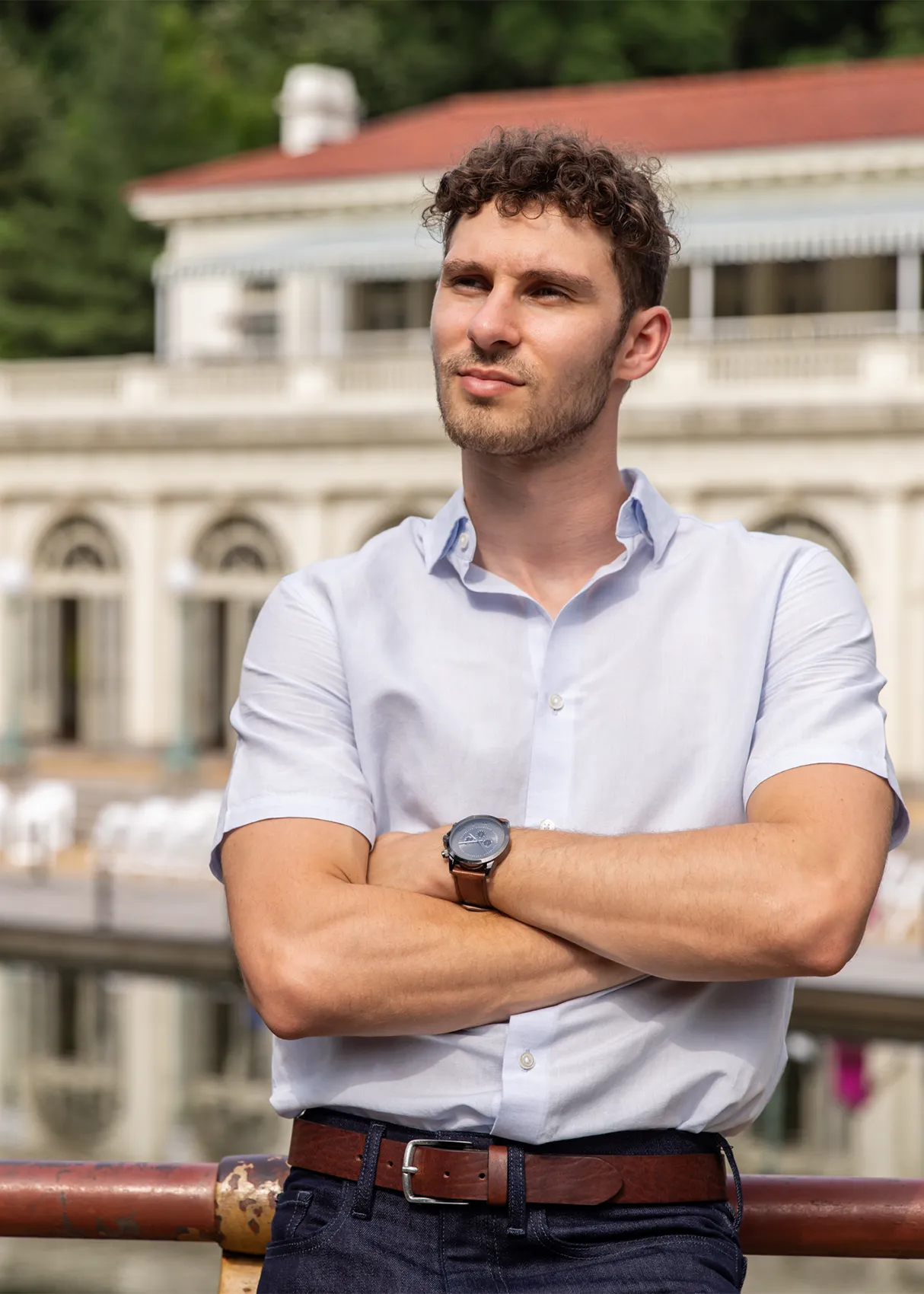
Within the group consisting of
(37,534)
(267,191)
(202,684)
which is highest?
(267,191)

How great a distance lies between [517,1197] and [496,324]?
1193 mm

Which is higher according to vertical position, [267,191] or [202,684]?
[267,191]

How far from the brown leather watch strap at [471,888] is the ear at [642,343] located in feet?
2.55

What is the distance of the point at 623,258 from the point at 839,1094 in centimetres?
1117

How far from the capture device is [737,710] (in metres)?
2.69

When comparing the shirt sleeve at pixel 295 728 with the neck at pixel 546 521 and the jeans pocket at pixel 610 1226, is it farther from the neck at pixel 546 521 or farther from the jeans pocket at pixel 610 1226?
the jeans pocket at pixel 610 1226

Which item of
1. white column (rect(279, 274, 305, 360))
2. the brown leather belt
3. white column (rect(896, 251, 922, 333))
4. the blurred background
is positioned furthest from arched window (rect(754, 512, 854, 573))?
the brown leather belt

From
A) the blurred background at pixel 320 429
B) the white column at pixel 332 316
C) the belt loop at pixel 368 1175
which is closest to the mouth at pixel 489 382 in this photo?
the belt loop at pixel 368 1175

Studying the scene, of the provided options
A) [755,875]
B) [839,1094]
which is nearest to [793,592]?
[755,875]

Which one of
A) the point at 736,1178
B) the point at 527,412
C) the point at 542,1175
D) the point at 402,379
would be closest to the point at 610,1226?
the point at 542,1175

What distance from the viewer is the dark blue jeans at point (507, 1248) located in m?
2.43

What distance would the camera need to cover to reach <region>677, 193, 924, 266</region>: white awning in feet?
87.9

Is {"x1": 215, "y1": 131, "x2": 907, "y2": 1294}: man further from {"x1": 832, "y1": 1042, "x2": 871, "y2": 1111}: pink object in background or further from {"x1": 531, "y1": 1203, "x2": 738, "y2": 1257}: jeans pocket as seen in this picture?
{"x1": 832, "y1": 1042, "x2": 871, "y2": 1111}: pink object in background

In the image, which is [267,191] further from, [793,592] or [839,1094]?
[793,592]
